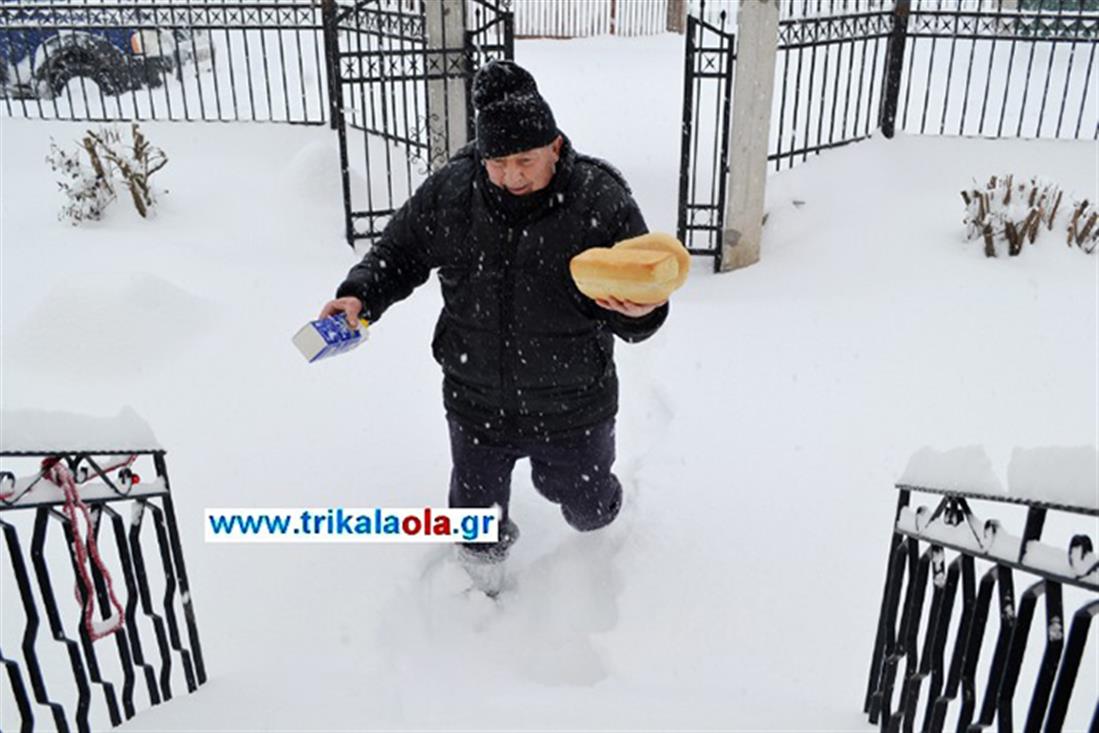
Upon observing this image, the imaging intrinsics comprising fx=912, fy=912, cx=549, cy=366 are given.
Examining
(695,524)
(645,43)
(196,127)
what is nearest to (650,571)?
(695,524)

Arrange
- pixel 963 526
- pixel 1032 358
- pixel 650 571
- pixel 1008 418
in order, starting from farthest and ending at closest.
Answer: pixel 1032 358
pixel 1008 418
pixel 650 571
pixel 963 526

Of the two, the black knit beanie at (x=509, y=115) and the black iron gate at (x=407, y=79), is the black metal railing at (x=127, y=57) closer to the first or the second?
the black iron gate at (x=407, y=79)

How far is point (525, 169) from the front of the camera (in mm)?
2559

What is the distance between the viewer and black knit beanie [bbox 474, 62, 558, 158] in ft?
8.00

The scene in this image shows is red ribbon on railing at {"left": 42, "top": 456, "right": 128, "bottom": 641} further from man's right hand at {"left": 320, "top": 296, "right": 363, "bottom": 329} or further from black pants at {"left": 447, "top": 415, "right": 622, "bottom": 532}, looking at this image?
black pants at {"left": 447, "top": 415, "right": 622, "bottom": 532}

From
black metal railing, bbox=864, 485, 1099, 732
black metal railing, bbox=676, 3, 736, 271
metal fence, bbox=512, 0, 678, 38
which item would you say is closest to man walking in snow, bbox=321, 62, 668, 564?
black metal railing, bbox=864, 485, 1099, 732

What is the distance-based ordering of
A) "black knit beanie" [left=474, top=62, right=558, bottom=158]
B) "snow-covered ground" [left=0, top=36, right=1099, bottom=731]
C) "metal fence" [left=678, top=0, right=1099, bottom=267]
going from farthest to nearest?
"metal fence" [left=678, top=0, right=1099, bottom=267] → "snow-covered ground" [left=0, top=36, right=1099, bottom=731] → "black knit beanie" [left=474, top=62, right=558, bottom=158]

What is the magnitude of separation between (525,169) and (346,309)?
68cm

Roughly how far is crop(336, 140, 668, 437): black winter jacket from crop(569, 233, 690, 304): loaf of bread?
0.27 meters

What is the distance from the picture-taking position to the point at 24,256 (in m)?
6.23

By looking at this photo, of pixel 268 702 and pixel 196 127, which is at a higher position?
pixel 196 127

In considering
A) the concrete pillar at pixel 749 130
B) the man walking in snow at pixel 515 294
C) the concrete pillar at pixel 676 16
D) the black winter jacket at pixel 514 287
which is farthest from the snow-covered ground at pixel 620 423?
the concrete pillar at pixel 676 16

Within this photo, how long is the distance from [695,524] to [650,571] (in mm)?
378

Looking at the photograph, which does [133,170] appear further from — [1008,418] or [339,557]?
[1008,418]
